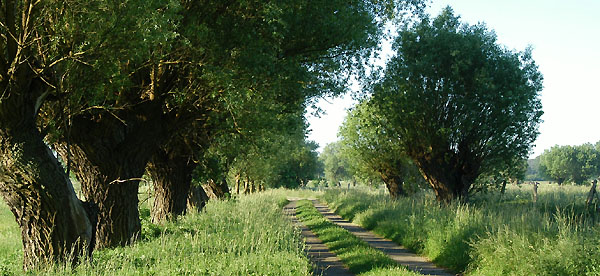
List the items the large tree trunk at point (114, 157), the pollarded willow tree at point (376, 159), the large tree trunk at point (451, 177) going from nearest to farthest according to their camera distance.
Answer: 1. the large tree trunk at point (114, 157)
2. the large tree trunk at point (451, 177)
3. the pollarded willow tree at point (376, 159)

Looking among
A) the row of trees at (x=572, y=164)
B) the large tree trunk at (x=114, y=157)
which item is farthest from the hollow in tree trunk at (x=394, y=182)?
the row of trees at (x=572, y=164)

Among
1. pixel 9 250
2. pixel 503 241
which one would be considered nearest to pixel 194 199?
pixel 9 250

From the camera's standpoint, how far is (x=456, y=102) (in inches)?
901

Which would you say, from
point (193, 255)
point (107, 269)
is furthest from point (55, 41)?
point (193, 255)

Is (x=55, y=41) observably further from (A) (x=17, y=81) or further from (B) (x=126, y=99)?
(B) (x=126, y=99)

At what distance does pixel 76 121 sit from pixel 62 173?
235 cm

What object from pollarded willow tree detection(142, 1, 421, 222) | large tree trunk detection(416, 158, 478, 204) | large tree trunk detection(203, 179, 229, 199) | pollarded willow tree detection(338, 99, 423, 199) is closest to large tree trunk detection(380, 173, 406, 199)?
pollarded willow tree detection(338, 99, 423, 199)

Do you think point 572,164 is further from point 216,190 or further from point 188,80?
point 188,80

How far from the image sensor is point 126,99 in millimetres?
12875

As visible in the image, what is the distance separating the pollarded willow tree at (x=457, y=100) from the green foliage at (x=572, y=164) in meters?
87.1

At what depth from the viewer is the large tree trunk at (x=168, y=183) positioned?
17.9 metres

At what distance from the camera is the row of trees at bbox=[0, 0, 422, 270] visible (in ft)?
29.7

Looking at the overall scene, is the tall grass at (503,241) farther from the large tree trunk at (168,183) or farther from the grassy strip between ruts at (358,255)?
the large tree trunk at (168,183)

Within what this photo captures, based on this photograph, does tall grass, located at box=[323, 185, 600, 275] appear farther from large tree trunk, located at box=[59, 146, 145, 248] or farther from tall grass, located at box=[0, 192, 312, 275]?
large tree trunk, located at box=[59, 146, 145, 248]
